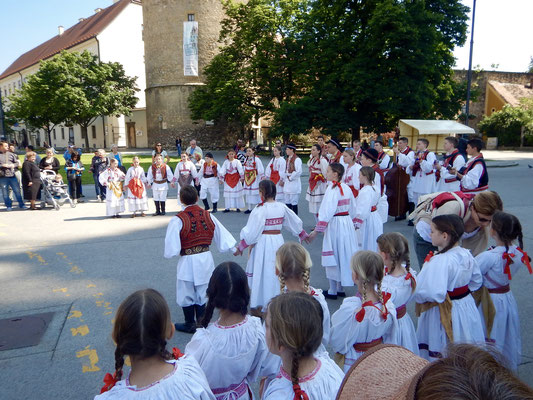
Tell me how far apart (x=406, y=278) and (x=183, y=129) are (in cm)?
3795

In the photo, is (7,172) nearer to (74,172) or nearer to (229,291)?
(74,172)

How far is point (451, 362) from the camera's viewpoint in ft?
2.95

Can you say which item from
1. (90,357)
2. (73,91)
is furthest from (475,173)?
(73,91)

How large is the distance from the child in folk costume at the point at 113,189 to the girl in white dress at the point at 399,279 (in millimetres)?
9646

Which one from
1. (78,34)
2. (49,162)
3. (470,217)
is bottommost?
(470,217)

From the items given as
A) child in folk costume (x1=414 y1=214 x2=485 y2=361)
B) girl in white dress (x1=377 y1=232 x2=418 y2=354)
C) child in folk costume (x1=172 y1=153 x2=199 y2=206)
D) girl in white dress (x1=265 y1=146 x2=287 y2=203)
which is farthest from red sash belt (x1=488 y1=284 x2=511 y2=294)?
child in folk costume (x1=172 y1=153 x2=199 y2=206)

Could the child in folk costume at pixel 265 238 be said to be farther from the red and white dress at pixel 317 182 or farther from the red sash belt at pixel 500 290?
the red and white dress at pixel 317 182

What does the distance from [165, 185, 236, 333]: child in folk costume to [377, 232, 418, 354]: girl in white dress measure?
1.97m

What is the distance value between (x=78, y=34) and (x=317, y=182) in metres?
53.7

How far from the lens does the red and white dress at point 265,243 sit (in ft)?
16.1

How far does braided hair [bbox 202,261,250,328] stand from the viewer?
8.88 feet

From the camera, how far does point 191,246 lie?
4.53 meters

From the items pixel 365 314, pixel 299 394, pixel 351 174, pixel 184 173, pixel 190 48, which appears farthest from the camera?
pixel 190 48

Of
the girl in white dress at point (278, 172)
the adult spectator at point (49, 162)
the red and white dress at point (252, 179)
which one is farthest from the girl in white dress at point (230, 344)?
the adult spectator at point (49, 162)
